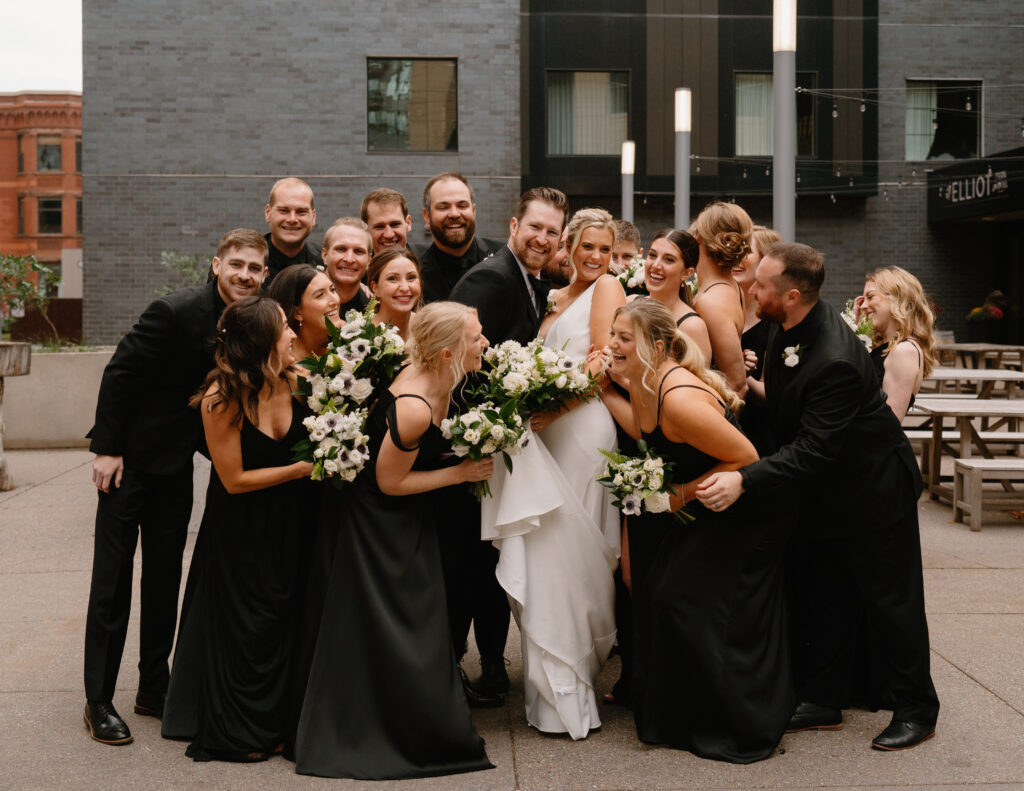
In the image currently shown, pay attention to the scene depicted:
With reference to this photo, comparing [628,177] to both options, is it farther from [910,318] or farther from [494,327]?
[494,327]

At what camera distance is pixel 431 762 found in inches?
178

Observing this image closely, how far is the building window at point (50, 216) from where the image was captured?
209 feet

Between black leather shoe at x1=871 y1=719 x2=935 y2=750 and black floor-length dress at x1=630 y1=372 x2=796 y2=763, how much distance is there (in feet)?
1.37

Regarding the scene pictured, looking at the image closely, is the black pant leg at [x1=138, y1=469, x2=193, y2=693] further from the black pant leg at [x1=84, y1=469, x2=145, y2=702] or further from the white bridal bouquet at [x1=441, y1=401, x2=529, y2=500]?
the white bridal bouquet at [x1=441, y1=401, x2=529, y2=500]

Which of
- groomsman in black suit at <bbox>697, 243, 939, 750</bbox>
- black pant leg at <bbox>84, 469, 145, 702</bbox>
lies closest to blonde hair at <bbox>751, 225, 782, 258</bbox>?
groomsman in black suit at <bbox>697, 243, 939, 750</bbox>

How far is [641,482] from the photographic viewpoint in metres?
4.59

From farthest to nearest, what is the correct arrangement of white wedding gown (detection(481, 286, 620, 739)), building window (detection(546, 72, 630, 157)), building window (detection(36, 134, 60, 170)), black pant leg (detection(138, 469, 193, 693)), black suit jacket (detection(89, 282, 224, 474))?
building window (detection(36, 134, 60, 170)), building window (detection(546, 72, 630, 157)), black pant leg (detection(138, 469, 193, 693)), black suit jacket (detection(89, 282, 224, 474)), white wedding gown (detection(481, 286, 620, 739))

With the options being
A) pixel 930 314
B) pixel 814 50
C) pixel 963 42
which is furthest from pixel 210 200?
pixel 930 314

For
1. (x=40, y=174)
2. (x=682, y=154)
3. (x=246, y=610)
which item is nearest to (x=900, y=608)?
(x=246, y=610)

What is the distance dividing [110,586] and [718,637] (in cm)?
266

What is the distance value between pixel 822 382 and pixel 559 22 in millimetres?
18549

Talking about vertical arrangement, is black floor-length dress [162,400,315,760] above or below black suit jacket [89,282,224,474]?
below

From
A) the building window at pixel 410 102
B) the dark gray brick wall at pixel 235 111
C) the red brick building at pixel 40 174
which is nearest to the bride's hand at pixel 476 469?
the dark gray brick wall at pixel 235 111

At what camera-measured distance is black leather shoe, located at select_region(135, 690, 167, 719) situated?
205 inches
